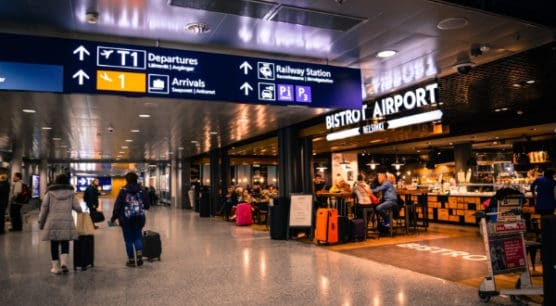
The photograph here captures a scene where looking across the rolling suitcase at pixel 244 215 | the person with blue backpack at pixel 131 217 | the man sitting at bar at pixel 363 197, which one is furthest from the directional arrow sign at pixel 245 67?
the rolling suitcase at pixel 244 215

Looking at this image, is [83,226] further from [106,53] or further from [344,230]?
[344,230]

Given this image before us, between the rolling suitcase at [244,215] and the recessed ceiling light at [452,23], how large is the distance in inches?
387

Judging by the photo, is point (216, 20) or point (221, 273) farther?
point (221, 273)

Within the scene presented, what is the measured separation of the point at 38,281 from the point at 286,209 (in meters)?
5.53

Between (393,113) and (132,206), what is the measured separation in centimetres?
450

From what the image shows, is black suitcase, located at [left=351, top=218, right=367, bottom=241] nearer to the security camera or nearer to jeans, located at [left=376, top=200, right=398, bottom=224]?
jeans, located at [left=376, top=200, right=398, bottom=224]

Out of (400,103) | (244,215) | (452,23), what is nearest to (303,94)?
(452,23)

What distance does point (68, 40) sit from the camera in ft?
14.4

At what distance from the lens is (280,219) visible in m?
9.99

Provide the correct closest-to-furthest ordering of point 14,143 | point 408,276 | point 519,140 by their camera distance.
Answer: point 408,276
point 14,143
point 519,140

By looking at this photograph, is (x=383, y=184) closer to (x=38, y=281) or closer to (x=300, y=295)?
(x=300, y=295)

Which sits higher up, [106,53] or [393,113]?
[106,53]

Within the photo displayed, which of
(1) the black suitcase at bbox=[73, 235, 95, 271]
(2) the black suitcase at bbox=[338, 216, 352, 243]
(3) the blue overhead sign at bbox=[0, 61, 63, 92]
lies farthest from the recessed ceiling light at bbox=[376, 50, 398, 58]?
(1) the black suitcase at bbox=[73, 235, 95, 271]

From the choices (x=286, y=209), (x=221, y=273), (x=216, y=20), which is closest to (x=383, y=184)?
(x=286, y=209)
